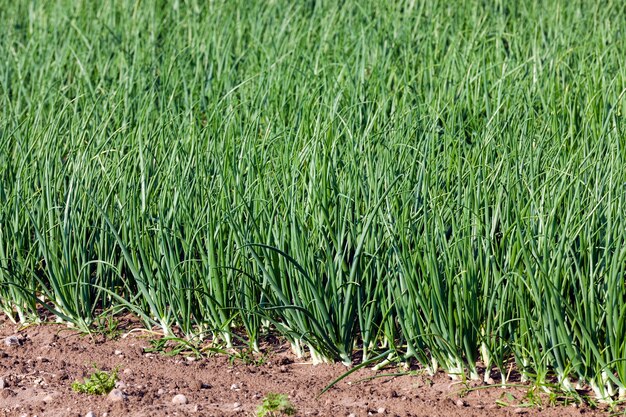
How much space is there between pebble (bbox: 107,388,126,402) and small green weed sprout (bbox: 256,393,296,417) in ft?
1.15

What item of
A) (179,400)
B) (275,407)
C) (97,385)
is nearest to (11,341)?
(97,385)

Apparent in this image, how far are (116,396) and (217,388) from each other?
0.25 m

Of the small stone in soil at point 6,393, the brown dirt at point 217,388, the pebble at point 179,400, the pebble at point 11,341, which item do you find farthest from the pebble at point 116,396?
the pebble at point 11,341

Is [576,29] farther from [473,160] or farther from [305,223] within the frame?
[305,223]

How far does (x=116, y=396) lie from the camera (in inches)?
86.6

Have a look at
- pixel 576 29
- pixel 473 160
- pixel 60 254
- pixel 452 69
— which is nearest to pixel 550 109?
pixel 452 69

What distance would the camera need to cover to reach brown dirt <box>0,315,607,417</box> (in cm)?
214

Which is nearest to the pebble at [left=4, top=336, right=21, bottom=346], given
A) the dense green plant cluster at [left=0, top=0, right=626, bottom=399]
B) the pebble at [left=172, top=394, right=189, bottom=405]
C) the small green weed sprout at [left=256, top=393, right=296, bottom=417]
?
the dense green plant cluster at [left=0, top=0, right=626, bottom=399]

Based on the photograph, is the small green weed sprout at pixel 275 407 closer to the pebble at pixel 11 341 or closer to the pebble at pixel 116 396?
the pebble at pixel 116 396

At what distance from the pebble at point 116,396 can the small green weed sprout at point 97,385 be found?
3 centimetres

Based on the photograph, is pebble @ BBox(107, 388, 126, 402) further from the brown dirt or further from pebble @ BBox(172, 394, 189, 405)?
pebble @ BBox(172, 394, 189, 405)

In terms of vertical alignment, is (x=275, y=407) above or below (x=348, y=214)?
below

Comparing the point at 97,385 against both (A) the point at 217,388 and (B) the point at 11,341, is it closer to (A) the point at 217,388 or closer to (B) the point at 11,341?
(A) the point at 217,388

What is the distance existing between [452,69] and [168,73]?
1.20 metres
